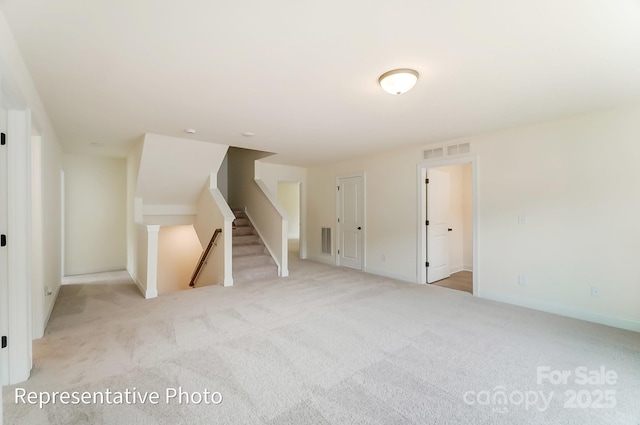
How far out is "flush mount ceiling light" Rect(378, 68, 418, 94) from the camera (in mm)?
2283

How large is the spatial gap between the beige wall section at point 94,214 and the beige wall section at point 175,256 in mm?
1055

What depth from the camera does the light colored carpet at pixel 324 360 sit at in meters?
1.80

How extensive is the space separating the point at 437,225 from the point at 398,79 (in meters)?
3.51

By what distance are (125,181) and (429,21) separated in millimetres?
6722

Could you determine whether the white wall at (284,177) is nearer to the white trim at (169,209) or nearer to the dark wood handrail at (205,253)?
the white trim at (169,209)

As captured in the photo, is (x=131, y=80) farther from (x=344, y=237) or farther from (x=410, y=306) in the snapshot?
(x=344, y=237)

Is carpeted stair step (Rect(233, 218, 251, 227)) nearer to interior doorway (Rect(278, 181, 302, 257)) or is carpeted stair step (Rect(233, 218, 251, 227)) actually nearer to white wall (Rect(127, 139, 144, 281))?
white wall (Rect(127, 139, 144, 281))

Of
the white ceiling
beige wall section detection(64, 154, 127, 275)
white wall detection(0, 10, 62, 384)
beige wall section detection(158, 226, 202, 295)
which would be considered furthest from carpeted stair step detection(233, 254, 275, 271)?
white wall detection(0, 10, 62, 384)

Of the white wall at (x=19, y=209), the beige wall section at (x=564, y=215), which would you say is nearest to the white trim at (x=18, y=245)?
the white wall at (x=19, y=209)

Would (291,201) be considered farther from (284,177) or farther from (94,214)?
(94,214)

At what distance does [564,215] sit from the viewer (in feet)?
11.5

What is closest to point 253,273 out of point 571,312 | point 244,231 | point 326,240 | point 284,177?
point 244,231

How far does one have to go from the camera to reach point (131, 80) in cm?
250

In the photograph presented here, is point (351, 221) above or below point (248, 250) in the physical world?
above
